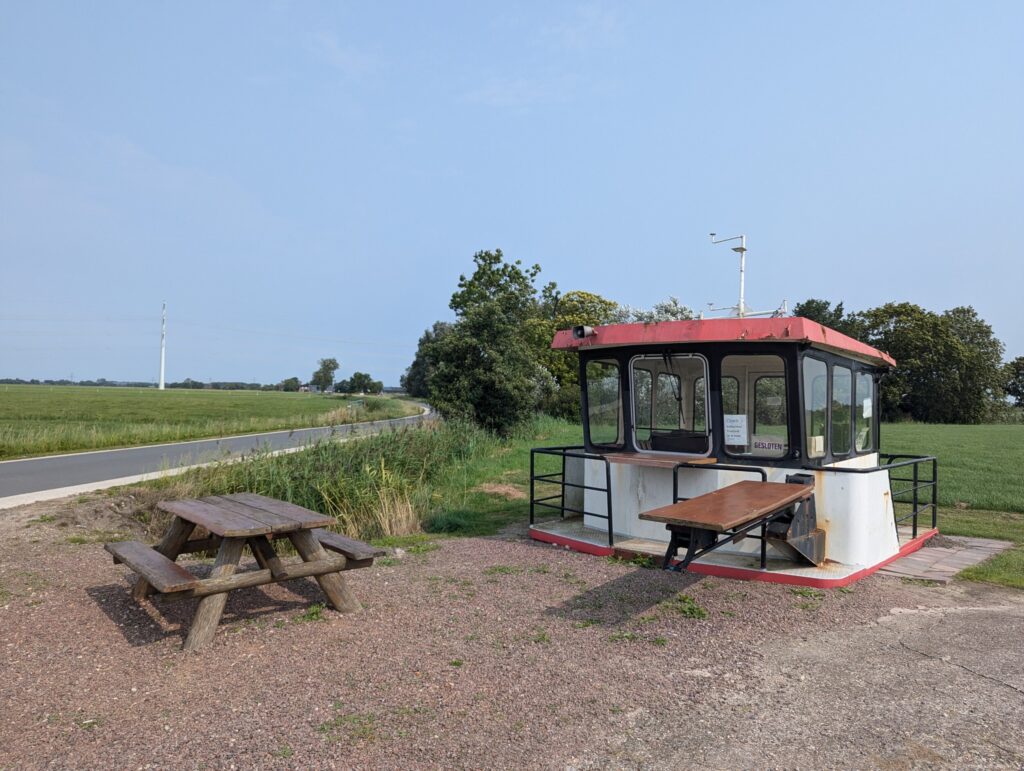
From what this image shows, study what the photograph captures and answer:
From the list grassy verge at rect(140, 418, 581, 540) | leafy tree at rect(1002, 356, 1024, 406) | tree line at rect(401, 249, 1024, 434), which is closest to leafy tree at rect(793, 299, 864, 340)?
tree line at rect(401, 249, 1024, 434)

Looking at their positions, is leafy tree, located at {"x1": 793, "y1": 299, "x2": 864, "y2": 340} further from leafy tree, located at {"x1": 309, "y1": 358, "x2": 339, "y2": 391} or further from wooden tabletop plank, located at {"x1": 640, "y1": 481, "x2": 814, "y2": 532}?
leafy tree, located at {"x1": 309, "y1": 358, "x2": 339, "y2": 391}

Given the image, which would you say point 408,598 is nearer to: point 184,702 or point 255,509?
point 255,509

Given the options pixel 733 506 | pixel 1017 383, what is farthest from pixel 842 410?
pixel 1017 383

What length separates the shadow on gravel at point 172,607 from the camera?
530cm

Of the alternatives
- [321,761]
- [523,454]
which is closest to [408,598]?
[321,761]

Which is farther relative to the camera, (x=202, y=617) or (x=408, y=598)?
(x=408, y=598)

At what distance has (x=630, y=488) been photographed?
8.13m

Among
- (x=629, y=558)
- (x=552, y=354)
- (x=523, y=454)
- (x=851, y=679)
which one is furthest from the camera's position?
(x=552, y=354)

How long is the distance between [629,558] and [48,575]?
5.29 m

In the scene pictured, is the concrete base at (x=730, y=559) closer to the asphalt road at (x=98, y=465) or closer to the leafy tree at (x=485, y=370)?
the asphalt road at (x=98, y=465)

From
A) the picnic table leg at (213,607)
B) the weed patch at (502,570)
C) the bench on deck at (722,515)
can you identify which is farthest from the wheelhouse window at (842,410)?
the picnic table leg at (213,607)

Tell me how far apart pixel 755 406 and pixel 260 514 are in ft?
16.3

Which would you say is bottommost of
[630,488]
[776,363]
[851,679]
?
[851,679]

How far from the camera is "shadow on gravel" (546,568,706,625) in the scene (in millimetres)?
5820
